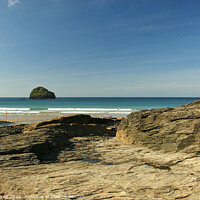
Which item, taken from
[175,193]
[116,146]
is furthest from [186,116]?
[175,193]

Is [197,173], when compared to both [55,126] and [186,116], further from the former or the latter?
[55,126]

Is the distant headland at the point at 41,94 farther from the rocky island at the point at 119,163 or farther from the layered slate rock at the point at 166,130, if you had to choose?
the layered slate rock at the point at 166,130

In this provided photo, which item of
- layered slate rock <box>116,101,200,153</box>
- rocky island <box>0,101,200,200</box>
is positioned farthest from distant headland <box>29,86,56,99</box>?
layered slate rock <box>116,101,200,153</box>

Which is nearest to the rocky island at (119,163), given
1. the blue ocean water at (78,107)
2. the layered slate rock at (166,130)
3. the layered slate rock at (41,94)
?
→ the layered slate rock at (166,130)

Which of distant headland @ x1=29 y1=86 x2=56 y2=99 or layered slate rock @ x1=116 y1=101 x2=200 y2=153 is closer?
layered slate rock @ x1=116 y1=101 x2=200 y2=153

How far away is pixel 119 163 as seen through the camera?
6637 mm

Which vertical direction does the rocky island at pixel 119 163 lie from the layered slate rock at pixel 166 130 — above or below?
below

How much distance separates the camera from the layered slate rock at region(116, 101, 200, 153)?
7.25 meters

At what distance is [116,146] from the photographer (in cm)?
897

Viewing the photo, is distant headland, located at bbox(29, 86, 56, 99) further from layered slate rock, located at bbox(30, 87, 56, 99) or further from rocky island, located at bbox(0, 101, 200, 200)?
rocky island, located at bbox(0, 101, 200, 200)

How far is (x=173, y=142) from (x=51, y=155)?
18.8ft

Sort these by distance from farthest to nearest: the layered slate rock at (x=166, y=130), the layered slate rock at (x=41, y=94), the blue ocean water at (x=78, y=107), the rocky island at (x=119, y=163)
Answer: the layered slate rock at (x=41, y=94) → the blue ocean water at (x=78, y=107) → the layered slate rock at (x=166, y=130) → the rocky island at (x=119, y=163)

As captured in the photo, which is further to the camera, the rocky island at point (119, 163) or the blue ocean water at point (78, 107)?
the blue ocean water at point (78, 107)

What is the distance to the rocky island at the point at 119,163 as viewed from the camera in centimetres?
427
